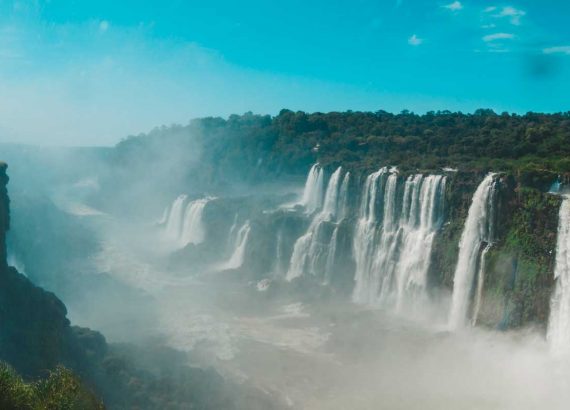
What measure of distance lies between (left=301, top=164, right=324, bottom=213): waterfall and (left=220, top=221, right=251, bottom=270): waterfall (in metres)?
5.79

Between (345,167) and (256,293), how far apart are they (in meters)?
13.1

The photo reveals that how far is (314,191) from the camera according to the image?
156 feet

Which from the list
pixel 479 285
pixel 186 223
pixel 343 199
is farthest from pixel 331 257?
pixel 186 223

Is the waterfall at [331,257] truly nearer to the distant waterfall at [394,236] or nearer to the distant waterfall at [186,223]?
the distant waterfall at [394,236]

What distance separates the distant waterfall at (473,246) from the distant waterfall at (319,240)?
11926 millimetres

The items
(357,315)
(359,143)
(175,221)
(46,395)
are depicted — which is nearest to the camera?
(46,395)

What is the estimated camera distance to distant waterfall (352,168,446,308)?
33.0 m

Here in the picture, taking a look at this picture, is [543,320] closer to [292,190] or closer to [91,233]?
[292,190]

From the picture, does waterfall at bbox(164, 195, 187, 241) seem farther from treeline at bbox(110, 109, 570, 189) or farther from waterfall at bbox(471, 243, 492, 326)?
waterfall at bbox(471, 243, 492, 326)

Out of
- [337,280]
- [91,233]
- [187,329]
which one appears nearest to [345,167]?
[337,280]

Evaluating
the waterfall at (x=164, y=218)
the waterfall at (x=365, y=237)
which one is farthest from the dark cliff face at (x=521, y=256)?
the waterfall at (x=164, y=218)

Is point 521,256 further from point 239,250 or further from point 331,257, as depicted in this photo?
point 239,250

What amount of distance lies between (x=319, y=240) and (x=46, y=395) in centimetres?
3035

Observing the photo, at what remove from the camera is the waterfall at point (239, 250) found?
4575cm
